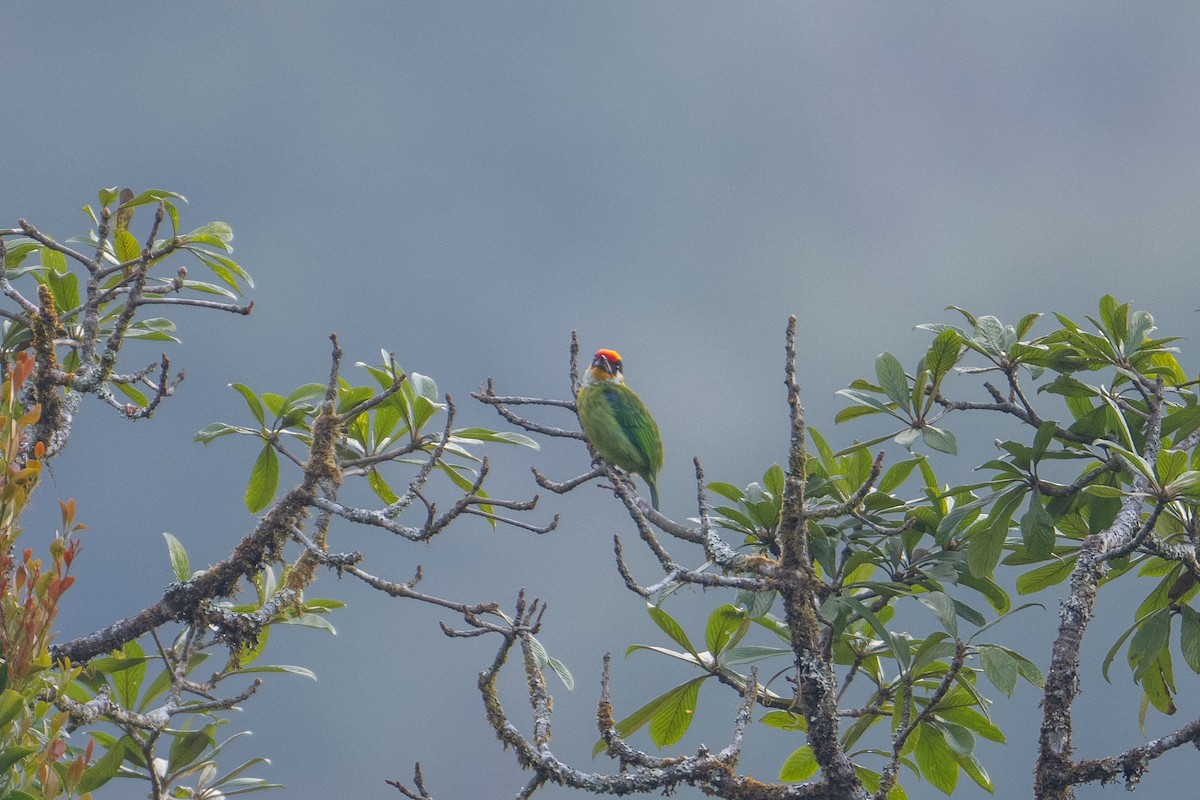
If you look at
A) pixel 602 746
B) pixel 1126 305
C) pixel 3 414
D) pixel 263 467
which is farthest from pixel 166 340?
pixel 1126 305

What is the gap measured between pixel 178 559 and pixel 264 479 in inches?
25.1

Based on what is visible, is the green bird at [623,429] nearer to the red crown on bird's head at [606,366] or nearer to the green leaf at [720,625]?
the red crown on bird's head at [606,366]

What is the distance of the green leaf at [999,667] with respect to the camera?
380 centimetres

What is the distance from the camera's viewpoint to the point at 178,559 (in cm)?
450

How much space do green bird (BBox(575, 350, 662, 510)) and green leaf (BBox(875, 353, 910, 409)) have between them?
188 centimetres

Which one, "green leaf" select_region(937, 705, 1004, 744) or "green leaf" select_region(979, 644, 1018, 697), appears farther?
"green leaf" select_region(937, 705, 1004, 744)

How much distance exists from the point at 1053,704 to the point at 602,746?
169 cm

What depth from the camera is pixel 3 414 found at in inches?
113

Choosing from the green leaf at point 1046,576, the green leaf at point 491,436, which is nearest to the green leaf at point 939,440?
the green leaf at point 1046,576

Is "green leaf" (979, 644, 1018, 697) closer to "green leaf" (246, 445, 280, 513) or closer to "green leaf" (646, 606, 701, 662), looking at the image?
"green leaf" (646, 606, 701, 662)

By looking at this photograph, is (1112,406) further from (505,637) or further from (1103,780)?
(505,637)

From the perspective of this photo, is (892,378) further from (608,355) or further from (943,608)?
(608,355)

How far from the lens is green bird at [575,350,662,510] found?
5.80m

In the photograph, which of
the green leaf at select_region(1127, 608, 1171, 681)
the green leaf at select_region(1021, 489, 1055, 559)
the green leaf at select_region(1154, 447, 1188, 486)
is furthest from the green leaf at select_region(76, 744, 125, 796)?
the green leaf at select_region(1127, 608, 1171, 681)
